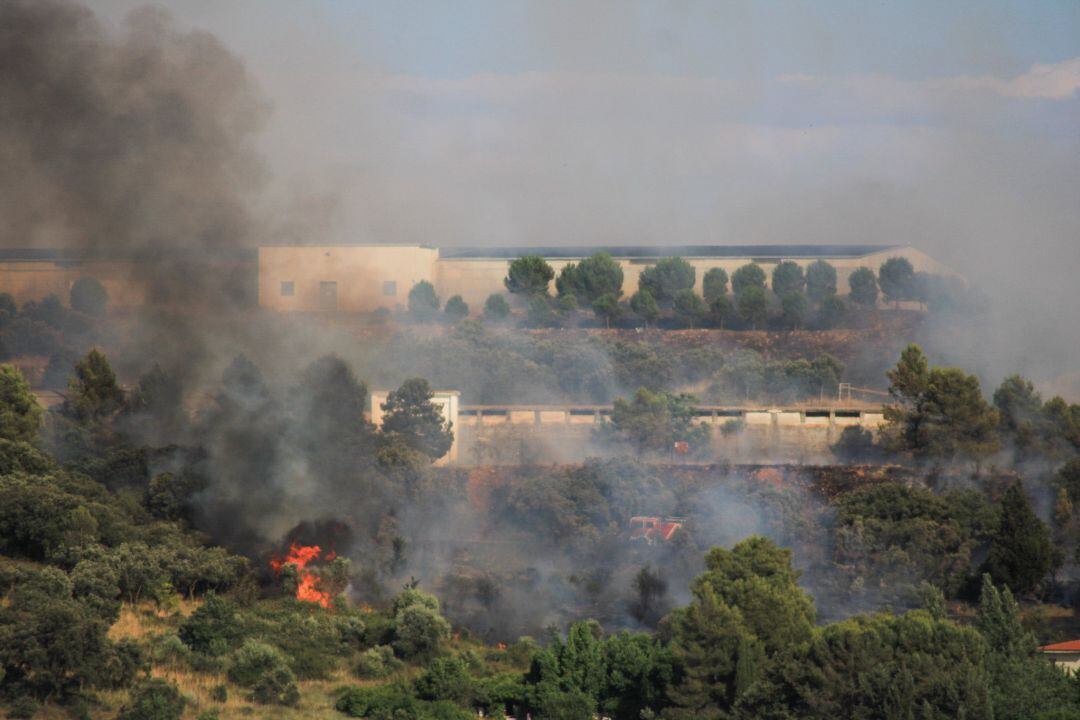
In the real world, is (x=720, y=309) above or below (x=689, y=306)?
below

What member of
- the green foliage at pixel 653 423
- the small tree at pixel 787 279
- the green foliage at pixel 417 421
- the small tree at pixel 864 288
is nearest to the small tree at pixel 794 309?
the small tree at pixel 787 279

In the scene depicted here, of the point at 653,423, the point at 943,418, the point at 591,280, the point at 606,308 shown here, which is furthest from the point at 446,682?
the point at 591,280

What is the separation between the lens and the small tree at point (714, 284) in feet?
168

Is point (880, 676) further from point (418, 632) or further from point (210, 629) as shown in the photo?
point (210, 629)

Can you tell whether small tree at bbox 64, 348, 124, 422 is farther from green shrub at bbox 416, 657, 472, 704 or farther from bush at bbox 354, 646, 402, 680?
green shrub at bbox 416, 657, 472, 704

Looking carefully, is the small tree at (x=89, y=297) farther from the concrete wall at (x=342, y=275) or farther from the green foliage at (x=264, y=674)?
the green foliage at (x=264, y=674)

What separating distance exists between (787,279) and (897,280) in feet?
11.7

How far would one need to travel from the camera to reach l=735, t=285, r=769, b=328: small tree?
4869 centimetres

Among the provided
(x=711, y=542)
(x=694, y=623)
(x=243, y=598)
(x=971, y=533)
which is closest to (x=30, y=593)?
(x=243, y=598)

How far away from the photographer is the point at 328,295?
4622 cm

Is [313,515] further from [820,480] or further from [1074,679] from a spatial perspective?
[1074,679]

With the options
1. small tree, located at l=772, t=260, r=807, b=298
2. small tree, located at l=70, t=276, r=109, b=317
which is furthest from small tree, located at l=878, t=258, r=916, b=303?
small tree, located at l=70, t=276, r=109, b=317

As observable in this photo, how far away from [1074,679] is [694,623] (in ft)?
15.0

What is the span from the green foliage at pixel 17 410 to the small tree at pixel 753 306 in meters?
23.8
